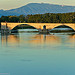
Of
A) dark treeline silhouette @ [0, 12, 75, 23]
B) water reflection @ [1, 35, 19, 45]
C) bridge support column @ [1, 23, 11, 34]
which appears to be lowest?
water reflection @ [1, 35, 19, 45]

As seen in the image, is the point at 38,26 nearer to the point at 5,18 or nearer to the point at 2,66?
the point at 5,18

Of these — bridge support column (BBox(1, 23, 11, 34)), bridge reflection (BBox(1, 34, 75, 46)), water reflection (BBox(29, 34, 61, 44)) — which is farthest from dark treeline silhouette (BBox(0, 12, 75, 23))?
bridge reflection (BBox(1, 34, 75, 46))

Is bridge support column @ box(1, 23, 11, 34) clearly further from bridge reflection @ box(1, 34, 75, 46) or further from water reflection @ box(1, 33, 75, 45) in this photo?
bridge reflection @ box(1, 34, 75, 46)

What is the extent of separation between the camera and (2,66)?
27.7 meters

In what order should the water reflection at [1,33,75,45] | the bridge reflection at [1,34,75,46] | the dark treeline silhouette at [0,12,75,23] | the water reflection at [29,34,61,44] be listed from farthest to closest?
1. the dark treeline silhouette at [0,12,75,23]
2. the water reflection at [29,34,61,44]
3. the water reflection at [1,33,75,45]
4. the bridge reflection at [1,34,75,46]

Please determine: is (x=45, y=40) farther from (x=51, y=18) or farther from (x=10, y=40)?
(x=51, y=18)

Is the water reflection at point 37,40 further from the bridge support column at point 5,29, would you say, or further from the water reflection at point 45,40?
the bridge support column at point 5,29

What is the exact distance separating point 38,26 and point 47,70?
73.0 m

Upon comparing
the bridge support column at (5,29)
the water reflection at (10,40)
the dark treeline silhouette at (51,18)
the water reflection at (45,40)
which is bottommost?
the water reflection at (10,40)

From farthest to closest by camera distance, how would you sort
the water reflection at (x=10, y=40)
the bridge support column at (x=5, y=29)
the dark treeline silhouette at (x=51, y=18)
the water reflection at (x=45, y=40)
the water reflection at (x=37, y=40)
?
the dark treeline silhouette at (x=51, y=18)
the bridge support column at (x=5, y=29)
the water reflection at (x=45, y=40)
the water reflection at (x=10, y=40)
the water reflection at (x=37, y=40)

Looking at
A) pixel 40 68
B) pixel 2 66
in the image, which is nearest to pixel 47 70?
pixel 40 68

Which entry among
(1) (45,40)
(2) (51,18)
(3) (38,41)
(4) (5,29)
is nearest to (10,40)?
(3) (38,41)

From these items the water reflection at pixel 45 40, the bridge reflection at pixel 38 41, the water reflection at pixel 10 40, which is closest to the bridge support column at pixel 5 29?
the water reflection at pixel 10 40

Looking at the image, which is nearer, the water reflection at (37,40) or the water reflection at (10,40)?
the water reflection at (37,40)
